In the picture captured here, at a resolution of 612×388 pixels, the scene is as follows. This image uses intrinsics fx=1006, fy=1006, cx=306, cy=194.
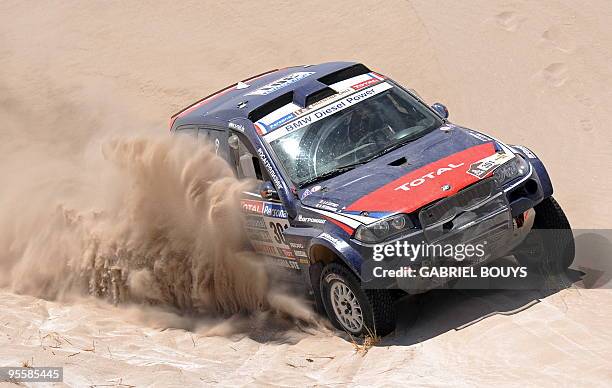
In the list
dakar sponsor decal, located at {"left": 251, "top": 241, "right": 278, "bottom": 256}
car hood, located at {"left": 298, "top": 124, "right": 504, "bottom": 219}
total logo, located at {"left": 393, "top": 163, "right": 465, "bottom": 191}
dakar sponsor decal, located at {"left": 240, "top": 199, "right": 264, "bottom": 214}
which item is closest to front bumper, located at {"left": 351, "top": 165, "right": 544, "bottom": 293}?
car hood, located at {"left": 298, "top": 124, "right": 504, "bottom": 219}

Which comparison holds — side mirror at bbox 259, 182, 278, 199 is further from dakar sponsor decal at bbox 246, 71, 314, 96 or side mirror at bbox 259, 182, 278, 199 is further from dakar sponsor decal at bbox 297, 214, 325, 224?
dakar sponsor decal at bbox 246, 71, 314, 96

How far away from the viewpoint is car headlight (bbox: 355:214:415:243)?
6.87 m

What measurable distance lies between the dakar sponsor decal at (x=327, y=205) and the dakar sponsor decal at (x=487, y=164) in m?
0.99

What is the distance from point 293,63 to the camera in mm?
15805

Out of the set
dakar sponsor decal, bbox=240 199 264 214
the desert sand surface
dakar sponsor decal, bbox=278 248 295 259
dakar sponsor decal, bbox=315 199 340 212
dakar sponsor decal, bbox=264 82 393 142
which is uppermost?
dakar sponsor decal, bbox=264 82 393 142

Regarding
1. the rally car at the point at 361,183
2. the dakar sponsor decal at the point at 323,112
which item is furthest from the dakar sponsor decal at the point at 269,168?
the dakar sponsor decal at the point at 323,112

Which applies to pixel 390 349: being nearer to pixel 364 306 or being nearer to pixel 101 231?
pixel 364 306

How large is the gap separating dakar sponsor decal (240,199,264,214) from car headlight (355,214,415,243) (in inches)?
50.7

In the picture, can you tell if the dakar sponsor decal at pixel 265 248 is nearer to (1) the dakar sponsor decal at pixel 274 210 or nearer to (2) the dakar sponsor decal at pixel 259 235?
(2) the dakar sponsor decal at pixel 259 235

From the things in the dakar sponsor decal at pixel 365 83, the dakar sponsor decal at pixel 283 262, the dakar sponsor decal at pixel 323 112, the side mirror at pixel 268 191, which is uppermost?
the dakar sponsor decal at pixel 365 83

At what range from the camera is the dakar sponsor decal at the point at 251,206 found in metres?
7.94

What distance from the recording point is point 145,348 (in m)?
7.84

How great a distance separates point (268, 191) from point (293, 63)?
8.26 meters

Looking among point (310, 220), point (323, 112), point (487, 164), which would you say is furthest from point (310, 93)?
point (487, 164)
